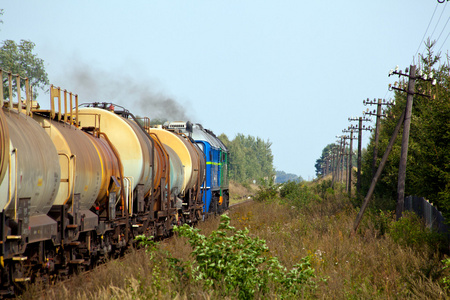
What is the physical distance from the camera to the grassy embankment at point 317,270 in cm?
774

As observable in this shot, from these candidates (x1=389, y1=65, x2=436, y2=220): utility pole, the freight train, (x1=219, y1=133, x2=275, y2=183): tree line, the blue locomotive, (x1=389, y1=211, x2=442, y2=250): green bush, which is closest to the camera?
the freight train

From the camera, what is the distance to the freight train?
7.40 metres

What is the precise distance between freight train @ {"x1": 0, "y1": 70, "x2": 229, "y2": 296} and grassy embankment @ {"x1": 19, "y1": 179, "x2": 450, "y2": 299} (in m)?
0.72

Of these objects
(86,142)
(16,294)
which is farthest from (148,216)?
(16,294)

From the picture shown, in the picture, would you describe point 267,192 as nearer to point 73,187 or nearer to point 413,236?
point 413,236

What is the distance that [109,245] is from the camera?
12516 millimetres

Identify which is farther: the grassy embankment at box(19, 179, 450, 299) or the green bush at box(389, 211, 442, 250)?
the green bush at box(389, 211, 442, 250)

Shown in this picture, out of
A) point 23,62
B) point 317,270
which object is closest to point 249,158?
point 23,62

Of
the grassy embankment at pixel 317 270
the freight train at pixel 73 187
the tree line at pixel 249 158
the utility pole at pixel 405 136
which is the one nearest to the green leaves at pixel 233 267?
the grassy embankment at pixel 317 270

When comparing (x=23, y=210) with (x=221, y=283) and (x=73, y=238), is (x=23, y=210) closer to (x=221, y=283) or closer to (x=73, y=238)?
(x=73, y=238)

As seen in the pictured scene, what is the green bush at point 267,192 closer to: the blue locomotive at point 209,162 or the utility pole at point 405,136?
the blue locomotive at point 209,162

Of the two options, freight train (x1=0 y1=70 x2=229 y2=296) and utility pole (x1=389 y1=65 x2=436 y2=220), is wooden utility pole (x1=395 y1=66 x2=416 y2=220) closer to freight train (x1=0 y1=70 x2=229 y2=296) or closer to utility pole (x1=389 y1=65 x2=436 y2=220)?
utility pole (x1=389 y1=65 x2=436 y2=220)

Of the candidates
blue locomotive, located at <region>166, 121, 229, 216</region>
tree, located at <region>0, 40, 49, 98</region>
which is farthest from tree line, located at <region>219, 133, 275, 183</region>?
blue locomotive, located at <region>166, 121, 229, 216</region>

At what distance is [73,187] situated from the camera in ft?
30.7
